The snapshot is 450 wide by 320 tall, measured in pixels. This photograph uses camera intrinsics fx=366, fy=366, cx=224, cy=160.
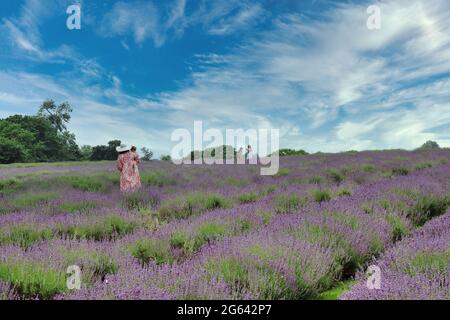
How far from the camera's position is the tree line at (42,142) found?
41.7 metres

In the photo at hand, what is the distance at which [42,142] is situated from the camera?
4828 cm

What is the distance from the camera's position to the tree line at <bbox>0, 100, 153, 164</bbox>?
4166 cm

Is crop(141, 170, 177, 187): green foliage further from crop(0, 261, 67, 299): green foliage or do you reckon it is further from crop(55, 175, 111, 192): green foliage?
crop(0, 261, 67, 299): green foliage

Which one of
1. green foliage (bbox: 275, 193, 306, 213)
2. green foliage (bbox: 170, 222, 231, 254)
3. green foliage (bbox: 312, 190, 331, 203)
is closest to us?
green foliage (bbox: 170, 222, 231, 254)

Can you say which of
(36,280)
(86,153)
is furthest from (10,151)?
(36,280)

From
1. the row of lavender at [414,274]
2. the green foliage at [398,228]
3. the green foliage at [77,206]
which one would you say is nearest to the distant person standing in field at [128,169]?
the green foliage at [77,206]

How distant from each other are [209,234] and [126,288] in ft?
6.44

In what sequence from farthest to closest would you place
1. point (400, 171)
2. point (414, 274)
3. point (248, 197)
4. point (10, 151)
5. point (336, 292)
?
point (10, 151)
point (400, 171)
point (248, 197)
point (336, 292)
point (414, 274)

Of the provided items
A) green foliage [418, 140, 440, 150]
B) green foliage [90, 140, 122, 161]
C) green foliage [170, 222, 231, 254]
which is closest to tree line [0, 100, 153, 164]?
green foliage [90, 140, 122, 161]

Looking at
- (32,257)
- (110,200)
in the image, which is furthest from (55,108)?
(32,257)

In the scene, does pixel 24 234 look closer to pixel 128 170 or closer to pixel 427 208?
pixel 128 170

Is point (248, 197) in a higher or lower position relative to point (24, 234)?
higher

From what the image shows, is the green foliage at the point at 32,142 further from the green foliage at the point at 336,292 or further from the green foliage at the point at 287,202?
the green foliage at the point at 336,292
